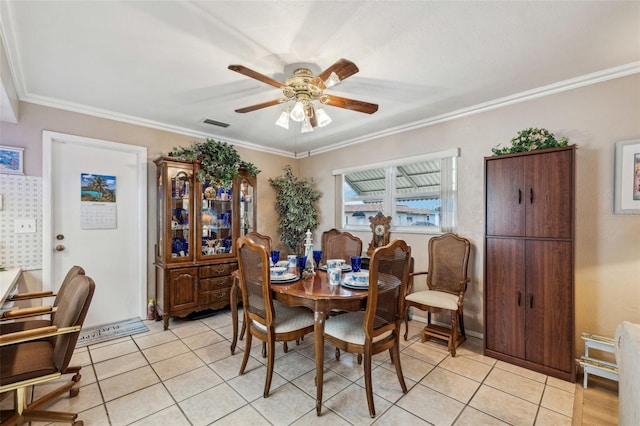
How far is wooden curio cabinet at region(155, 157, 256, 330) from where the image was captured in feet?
10.8

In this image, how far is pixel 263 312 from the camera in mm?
2113

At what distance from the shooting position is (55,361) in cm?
164

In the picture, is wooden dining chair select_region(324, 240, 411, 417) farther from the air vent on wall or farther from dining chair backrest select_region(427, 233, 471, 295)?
the air vent on wall

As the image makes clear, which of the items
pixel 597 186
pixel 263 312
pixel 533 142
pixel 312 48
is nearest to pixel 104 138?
pixel 312 48

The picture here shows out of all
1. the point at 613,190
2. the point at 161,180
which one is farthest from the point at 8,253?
the point at 613,190

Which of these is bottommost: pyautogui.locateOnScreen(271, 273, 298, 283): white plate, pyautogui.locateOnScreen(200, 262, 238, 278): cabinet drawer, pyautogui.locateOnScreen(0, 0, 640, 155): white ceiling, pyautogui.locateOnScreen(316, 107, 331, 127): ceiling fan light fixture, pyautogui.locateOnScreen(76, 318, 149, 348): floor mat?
pyautogui.locateOnScreen(76, 318, 149, 348): floor mat

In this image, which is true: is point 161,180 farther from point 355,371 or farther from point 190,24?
point 355,371

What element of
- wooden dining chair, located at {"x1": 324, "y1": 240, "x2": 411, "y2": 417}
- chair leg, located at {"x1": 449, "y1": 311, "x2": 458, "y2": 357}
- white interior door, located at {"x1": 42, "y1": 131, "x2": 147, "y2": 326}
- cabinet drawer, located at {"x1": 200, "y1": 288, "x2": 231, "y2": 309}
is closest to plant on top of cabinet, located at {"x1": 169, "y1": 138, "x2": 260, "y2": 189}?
white interior door, located at {"x1": 42, "y1": 131, "x2": 147, "y2": 326}

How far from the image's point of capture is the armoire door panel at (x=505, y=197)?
96.2 inches

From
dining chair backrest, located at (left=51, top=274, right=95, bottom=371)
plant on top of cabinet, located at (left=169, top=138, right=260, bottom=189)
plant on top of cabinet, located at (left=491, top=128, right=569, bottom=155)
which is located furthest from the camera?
plant on top of cabinet, located at (left=169, top=138, right=260, bottom=189)

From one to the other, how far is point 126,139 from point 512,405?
453 centimetres

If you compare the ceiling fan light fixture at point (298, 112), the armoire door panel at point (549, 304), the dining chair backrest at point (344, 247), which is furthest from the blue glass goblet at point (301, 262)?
the armoire door panel at point (549, 304)

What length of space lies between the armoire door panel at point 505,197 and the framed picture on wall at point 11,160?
4.50 meters

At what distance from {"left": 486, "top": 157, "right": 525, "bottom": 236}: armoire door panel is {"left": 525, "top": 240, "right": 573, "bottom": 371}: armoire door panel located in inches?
8.4
